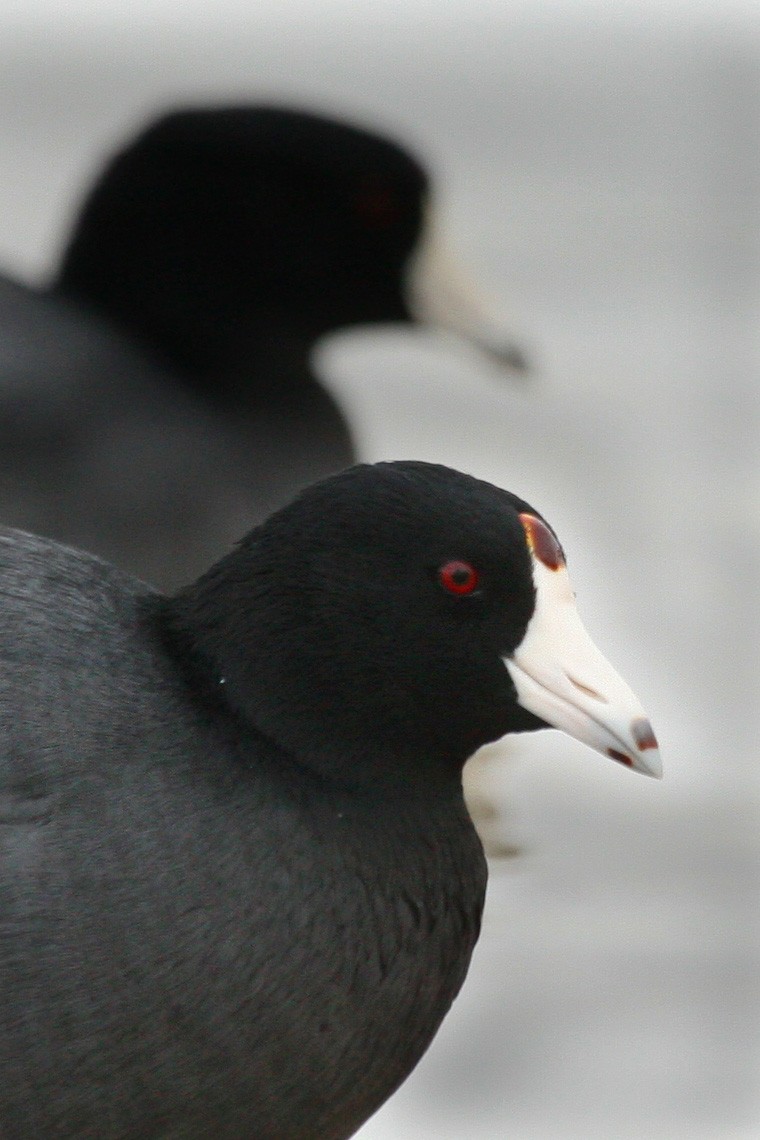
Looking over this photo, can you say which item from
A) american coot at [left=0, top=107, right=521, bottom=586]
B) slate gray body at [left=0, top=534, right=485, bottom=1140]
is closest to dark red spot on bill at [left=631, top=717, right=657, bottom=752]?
slate gray body at [left=0, top=534, right=485, bottom=1140]

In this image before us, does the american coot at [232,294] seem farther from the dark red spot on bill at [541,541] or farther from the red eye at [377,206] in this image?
the dark red spot on bill at [541,541]

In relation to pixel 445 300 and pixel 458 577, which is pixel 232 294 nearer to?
pixel 445 300

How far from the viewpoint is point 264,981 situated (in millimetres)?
1850

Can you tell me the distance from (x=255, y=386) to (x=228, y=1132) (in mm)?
1703

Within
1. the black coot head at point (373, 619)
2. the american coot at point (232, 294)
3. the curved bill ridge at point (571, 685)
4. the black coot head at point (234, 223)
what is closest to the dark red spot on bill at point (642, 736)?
the curved bill ridge at point (571, 685)

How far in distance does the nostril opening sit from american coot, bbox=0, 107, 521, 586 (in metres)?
1.33

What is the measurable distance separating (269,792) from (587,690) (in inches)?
10.3

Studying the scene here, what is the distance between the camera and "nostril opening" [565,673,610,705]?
1866 millimetres

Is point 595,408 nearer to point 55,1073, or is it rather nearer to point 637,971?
point 637,971

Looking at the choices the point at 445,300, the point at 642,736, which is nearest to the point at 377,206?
the point at 445,300

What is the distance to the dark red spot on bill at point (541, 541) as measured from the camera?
6.22 feet

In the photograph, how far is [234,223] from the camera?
3.45m

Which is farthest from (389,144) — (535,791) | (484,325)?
(535,791)

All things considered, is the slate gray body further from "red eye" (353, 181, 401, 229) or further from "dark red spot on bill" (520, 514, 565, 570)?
"red eye" (353, 181, 401, 229)
